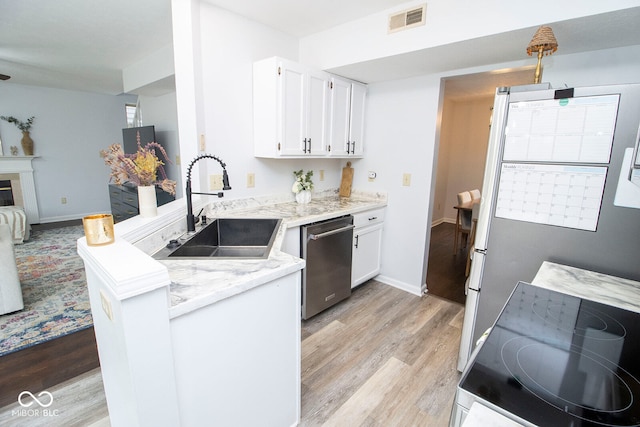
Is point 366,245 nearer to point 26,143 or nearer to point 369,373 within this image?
point 369,373

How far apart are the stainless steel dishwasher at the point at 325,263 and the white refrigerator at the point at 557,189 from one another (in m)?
1.09

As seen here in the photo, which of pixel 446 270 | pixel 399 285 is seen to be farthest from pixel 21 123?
pixel 446 270

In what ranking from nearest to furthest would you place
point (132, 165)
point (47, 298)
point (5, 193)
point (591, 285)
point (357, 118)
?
point (591, 285) → point (132, 165) → point (47, 298) → point (357, 118) → point (5, 193)

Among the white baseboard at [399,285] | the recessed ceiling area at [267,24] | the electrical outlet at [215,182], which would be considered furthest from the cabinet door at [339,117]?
the white baseboard at [399,285]

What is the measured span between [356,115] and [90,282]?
2.56 metres

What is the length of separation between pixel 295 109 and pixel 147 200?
4.50ft

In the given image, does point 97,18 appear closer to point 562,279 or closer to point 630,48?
point 562,279

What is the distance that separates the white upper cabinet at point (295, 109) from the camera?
232cm

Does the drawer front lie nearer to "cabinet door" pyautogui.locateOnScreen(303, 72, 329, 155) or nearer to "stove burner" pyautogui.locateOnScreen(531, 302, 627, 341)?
"cabinet door" pyautogui.locateOnScreen(303, 72, 329, 155)

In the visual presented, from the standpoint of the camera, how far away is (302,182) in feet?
9.45

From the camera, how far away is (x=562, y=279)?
1263 mm

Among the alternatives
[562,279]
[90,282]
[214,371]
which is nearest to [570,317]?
[562,279]

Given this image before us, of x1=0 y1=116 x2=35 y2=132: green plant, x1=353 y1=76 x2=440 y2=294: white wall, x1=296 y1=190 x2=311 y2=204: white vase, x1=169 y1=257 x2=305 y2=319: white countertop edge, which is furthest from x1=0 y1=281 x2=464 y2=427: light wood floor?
x1=0 y1=116 x2=35 y2=132: green plant

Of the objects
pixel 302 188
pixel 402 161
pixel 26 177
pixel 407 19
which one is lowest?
pixel 26 177
